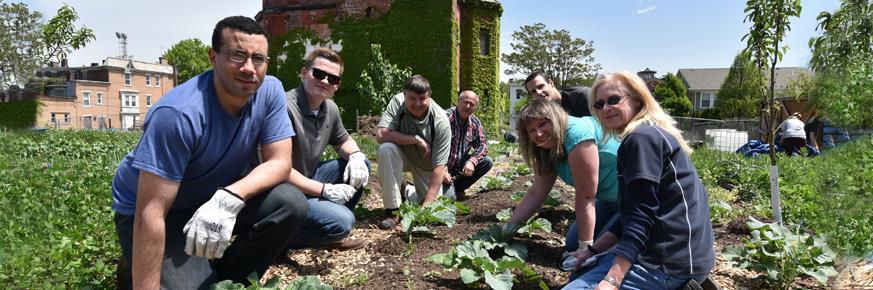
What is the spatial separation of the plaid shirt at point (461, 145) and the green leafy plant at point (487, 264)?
2351 mm

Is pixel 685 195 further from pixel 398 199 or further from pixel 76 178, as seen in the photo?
pixel 76 178

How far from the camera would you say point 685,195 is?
2090mm

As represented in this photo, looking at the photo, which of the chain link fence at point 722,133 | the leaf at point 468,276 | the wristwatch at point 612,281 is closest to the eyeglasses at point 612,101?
the wristwatch at point 612,281

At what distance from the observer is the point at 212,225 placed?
6.91 ft

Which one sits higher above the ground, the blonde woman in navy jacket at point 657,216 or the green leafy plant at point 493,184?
the blonde woman in navy jacket at point 657,216

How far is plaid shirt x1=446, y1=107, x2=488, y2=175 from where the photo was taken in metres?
5.39

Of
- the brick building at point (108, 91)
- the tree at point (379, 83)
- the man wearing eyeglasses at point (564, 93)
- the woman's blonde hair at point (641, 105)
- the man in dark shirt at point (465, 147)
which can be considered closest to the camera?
the woman's blonde hair at point (641, 105)

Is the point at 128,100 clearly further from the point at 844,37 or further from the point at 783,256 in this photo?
the point at 783,256

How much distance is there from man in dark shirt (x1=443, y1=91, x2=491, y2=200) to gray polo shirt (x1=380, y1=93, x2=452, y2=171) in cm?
69

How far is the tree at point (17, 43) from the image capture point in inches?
581

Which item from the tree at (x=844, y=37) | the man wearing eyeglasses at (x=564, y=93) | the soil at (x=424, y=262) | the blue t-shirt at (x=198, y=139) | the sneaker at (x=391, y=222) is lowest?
the soil at (x=424, y=262)

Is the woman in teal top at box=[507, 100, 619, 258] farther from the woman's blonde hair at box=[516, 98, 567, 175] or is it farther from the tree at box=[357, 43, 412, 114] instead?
the tree at box=[357, 43, 412, 114]

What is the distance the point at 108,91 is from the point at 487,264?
193ft

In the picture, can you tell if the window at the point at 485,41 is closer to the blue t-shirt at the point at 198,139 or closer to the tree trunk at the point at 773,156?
the tree trunk at the point at 773,156
